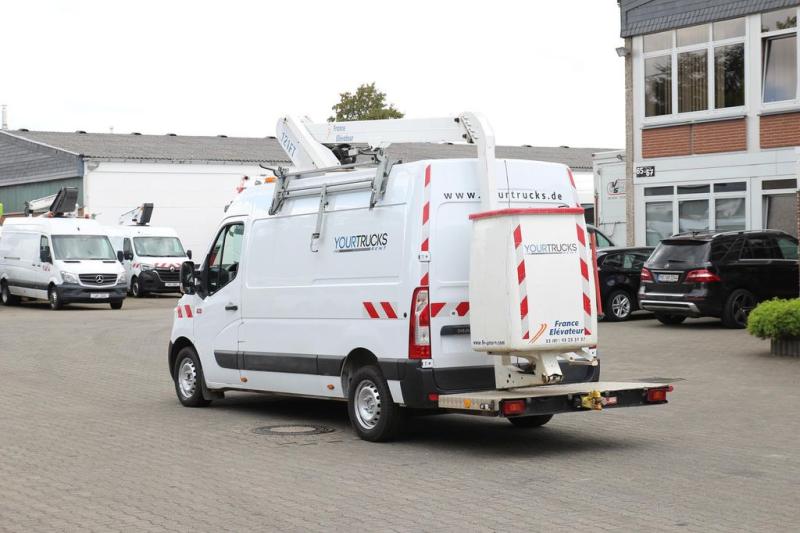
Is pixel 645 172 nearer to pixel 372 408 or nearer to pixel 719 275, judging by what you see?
pixel 719 275

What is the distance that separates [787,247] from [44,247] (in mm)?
20519

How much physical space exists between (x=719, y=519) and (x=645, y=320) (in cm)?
1872

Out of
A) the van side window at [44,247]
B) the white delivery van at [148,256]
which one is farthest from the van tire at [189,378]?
the white delivery van at [148,256]

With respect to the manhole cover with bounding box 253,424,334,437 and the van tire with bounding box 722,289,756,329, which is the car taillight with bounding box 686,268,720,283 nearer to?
the van tire with bounding box 722,289,756,329

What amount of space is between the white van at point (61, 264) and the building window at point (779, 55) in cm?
1790

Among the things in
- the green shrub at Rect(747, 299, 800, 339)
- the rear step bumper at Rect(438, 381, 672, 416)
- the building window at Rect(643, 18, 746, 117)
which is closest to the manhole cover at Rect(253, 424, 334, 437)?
the rear step bumper at Rect(438, 381, 672, 416)

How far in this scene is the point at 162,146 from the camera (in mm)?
56812

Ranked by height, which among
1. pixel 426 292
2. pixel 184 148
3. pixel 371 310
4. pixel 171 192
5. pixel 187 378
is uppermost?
pixel 184 148

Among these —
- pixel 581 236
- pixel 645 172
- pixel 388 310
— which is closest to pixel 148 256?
pixel 645 172

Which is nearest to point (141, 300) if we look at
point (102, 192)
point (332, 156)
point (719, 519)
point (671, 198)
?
point (102, 192)

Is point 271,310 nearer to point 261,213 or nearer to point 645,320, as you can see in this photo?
point 261,213

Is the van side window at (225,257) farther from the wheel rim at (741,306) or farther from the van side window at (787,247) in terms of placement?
the van side window at (787,247)

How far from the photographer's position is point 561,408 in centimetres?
1010

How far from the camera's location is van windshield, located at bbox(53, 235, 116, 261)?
3463 cm
